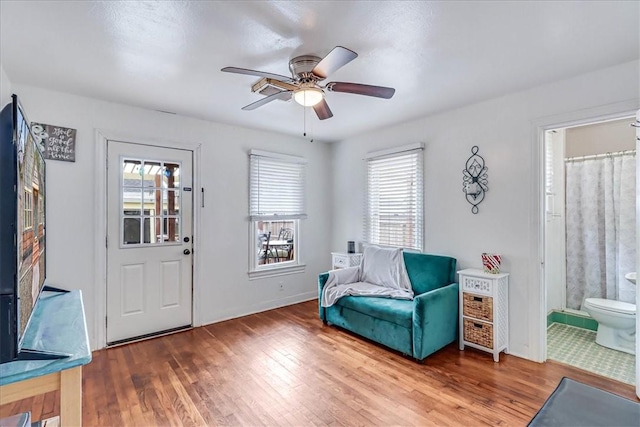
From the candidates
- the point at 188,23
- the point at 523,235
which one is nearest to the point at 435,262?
the point at 523,235

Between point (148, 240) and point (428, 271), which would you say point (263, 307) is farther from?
point (428, 271)

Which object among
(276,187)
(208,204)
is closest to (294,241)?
(276,187)

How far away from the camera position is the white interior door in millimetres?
3213

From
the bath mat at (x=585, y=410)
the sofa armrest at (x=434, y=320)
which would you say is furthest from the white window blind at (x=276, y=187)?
the bath mat at (x=585, y=410)

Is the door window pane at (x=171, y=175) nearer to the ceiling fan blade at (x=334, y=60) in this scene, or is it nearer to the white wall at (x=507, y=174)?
the ceiling fan blade at (x=334, y=60)

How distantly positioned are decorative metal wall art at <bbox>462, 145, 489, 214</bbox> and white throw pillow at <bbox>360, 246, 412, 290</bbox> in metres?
0.98

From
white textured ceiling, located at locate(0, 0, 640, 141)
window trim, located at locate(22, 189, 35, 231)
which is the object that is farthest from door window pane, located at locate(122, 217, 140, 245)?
window trim, located at locate(22, 189, 35, 231)

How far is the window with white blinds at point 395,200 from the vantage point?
3817 millimetres

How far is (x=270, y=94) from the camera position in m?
2.41

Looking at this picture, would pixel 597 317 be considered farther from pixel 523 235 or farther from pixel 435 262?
pixel 435 262

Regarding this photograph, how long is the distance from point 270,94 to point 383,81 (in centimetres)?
95

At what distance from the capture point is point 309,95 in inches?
88.4

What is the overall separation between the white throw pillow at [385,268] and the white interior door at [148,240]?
82.4 inches

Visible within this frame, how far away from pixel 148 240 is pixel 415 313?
2797mm
